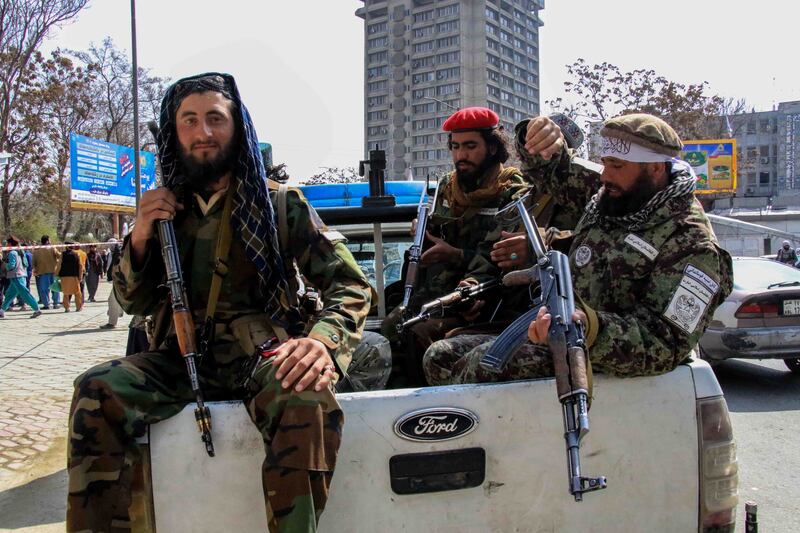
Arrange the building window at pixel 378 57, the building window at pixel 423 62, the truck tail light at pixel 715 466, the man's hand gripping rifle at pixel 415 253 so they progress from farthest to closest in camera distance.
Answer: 1. the building window at pixel 378 57
2. the building window at pixel 423 62
3. the man's hand gripping rifle at pixel 415 253
4. the truck tail light at pixel 715 466

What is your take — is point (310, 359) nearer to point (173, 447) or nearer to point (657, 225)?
point (173, 447)

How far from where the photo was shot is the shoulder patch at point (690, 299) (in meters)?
2.23

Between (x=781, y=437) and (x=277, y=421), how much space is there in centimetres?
511

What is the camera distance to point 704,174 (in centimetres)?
3725

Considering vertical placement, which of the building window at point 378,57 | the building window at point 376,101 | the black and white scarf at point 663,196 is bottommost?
the black and white scarf at point 663,196

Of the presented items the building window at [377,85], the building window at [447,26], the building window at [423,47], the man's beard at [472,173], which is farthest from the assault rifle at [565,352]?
the building window at [377,85]

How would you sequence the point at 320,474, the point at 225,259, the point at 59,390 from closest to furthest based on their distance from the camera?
the point at 320,474 → the point at 225,259 → the point at 59,390

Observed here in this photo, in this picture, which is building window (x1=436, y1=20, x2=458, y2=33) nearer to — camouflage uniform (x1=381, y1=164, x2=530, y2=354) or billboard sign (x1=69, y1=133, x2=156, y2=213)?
billboard sign (x1=69, y1=133, x2=156, y2=213)

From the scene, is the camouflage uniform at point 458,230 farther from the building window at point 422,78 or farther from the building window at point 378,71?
the building window at point 378,71

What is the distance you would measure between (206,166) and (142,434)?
102 centimetres

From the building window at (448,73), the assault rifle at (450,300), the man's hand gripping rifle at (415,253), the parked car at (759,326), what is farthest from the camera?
the building window at (448,73)

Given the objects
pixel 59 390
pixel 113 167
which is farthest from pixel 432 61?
pixel 59 390

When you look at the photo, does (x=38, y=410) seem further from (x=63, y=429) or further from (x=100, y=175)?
(x=100, y=175)

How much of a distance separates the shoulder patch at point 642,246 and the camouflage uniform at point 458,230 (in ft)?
3.02
